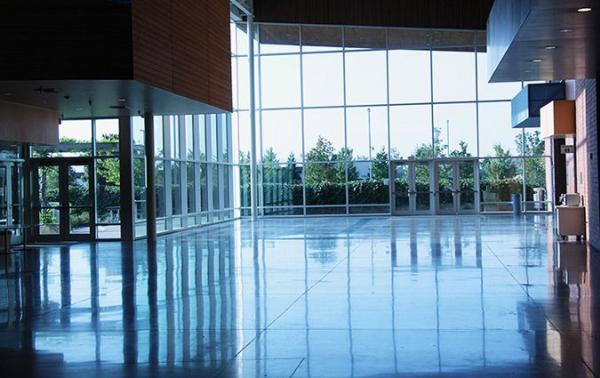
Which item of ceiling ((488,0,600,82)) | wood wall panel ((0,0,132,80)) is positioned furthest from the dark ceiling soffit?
wood wall panel ((0,0,132,80))

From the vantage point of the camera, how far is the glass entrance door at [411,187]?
36562 mm

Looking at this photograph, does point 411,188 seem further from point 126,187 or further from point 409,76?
point 126,187

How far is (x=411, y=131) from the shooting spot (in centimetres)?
3672

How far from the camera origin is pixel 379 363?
21.4 ft

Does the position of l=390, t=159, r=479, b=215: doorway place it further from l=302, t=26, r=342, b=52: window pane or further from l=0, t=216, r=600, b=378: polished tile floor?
l=0, t=216, r=600, b=378: polished tile floor

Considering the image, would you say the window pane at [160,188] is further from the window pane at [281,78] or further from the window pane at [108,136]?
the window pane at [281,78]

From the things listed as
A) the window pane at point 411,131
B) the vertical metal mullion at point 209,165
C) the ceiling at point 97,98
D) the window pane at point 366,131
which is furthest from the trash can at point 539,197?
the ceiling at point 97,98

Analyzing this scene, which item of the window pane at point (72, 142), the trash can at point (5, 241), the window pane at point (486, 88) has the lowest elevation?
the trash can at point (5, 241)

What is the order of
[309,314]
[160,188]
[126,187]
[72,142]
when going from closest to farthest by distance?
[309,314] < [126,187] < [72,142] < [160,188]

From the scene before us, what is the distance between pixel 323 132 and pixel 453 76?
22.2 feet

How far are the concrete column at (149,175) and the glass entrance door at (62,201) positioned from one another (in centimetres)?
227

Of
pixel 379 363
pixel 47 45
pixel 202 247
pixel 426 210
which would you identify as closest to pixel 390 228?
pixel 202 247

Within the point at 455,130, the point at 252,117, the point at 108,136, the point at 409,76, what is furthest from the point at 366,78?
the point at 108,136

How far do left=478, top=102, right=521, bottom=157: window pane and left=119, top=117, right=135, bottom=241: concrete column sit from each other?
18.6 meters
